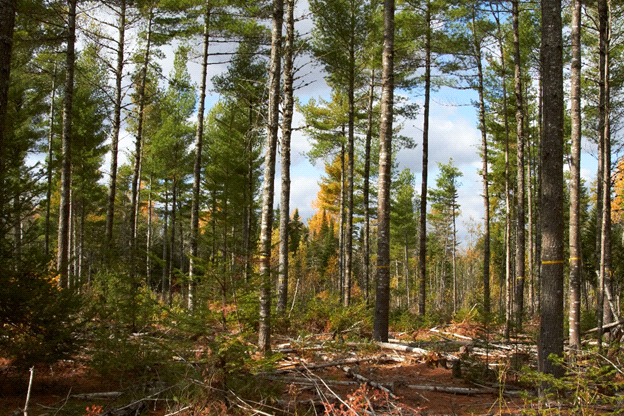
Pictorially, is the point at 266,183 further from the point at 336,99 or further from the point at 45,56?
the point at 45,56

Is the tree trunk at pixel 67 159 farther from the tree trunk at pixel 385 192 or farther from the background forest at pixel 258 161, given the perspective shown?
the tree trunk at pixel 385 192

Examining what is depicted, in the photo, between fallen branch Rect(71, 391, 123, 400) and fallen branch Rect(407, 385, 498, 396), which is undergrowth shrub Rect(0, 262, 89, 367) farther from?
fallen branch Rect(407, 385, 498, 396)

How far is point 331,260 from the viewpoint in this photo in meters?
37.1

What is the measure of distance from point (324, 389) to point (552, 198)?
3.55 meters

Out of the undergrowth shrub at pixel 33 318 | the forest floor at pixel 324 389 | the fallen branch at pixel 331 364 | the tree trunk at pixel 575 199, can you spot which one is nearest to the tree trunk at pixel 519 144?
the tree trunk at pixel 575 199

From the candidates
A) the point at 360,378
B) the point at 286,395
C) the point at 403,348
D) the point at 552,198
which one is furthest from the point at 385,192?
the point at 286,395

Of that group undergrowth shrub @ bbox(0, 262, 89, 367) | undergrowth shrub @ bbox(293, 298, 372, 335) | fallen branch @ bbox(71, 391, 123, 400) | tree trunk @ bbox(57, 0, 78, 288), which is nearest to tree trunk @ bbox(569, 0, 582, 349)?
undergrowth shrub @ bbox(293, 298, 372, 335)

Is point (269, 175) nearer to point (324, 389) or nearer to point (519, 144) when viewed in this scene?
point (324, 389)

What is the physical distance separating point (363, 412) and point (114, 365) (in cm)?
281

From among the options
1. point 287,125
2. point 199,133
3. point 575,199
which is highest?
point 199,133

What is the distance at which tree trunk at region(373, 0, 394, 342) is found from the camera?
313 inches

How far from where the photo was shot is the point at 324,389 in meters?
4.88

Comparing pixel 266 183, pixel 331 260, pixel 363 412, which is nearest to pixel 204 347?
pixel 363 412

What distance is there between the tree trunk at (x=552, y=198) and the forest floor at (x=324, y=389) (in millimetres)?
694
